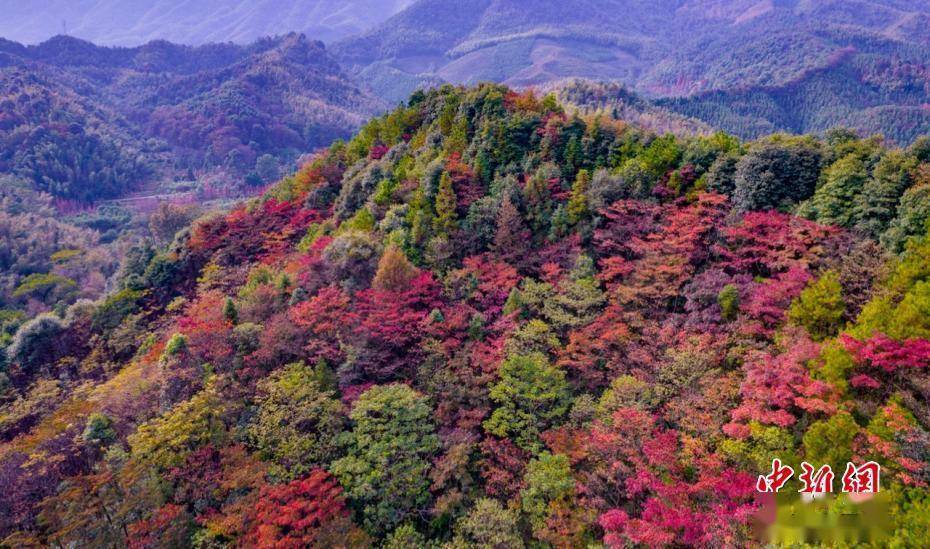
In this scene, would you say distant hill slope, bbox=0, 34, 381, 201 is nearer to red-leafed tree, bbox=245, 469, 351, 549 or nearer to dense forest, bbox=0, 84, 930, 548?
dense forest, bbox=0, 84, 930, 548

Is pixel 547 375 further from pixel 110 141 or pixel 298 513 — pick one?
pixel 110 141

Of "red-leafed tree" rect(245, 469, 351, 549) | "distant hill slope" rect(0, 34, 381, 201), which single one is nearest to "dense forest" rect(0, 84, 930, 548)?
"red-leafed tree" rect(245, 469, 351, 549)

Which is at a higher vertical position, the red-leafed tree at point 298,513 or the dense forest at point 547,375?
the dense forest at point 547,375

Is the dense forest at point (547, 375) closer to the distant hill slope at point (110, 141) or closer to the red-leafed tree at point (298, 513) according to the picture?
the red-leafed tree at point (298, 513)

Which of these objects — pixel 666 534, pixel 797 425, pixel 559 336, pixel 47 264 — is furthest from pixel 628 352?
pixel 47 264

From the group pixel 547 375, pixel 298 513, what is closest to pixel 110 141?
pixel 298 513

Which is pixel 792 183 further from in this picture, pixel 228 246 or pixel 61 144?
pixel 61 144

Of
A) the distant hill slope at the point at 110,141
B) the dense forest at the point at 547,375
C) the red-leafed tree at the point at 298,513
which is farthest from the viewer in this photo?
the distant hill slope at the point at 110,141

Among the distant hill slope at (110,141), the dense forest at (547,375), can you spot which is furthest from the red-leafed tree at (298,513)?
the distant hill slope at (110,141)

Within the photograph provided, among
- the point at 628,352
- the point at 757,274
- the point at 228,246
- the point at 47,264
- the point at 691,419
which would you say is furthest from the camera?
the point at 47,264
